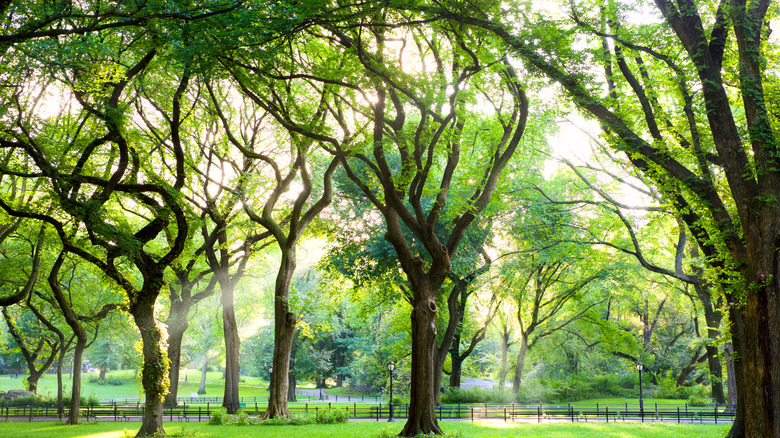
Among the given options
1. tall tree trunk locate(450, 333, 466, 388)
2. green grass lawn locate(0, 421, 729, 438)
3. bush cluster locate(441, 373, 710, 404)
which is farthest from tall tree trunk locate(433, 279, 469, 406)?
green grass lawn locate(0, 421, 729, 438)

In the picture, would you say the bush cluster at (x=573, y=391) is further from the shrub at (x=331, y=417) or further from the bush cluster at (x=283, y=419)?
the bush cluster at (x=283, y=419)

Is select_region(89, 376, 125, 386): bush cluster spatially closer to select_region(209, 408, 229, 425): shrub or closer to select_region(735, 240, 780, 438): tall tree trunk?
select_region(209, 408, 229, 425): shrub

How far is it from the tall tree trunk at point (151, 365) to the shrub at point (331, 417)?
20.0ft

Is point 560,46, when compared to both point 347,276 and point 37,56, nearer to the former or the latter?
point 37,56

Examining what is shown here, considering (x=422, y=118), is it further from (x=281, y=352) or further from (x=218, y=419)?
(x=218, y=419)

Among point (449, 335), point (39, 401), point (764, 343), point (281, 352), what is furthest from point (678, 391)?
point (39, 401)

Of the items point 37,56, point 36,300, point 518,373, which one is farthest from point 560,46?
point 36,300

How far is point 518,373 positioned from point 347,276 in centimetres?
1467

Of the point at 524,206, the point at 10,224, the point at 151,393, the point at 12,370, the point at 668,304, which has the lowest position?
the point at 12,370

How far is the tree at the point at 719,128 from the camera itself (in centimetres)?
903

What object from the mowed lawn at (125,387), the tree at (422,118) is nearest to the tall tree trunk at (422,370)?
the tree at (422,118)

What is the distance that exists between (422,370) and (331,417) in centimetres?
813

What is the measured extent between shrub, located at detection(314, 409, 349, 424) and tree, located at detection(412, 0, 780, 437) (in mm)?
13123

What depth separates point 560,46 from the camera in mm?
10461
